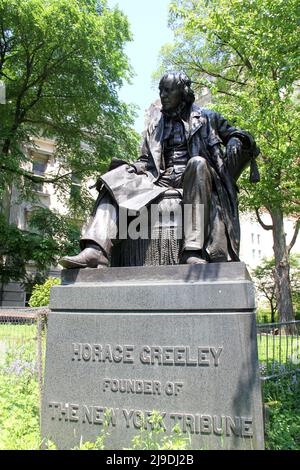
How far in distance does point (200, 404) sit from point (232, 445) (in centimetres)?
32

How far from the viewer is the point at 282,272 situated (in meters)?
17.7

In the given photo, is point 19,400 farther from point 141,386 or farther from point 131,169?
point 131,169

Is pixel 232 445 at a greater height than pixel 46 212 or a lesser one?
lesser

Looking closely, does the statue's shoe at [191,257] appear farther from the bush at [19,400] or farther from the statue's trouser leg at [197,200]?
the bush at [19,400]

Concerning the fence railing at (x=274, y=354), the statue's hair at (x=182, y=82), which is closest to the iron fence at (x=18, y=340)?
the fence railing at (x=274, y=354)

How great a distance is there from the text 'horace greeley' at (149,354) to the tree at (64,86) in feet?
47.3

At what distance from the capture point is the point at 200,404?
2.99 meters

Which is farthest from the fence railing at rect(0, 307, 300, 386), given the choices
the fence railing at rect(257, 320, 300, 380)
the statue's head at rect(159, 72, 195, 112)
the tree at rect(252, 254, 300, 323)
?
the tree at rect(252, 254, 300, 323)

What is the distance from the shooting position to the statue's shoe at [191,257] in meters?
3.48

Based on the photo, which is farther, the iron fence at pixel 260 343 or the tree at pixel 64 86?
the tree at pixel 64 86

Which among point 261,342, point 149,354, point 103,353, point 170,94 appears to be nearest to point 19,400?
point 103,353

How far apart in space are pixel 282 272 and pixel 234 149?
14533 millimetres
